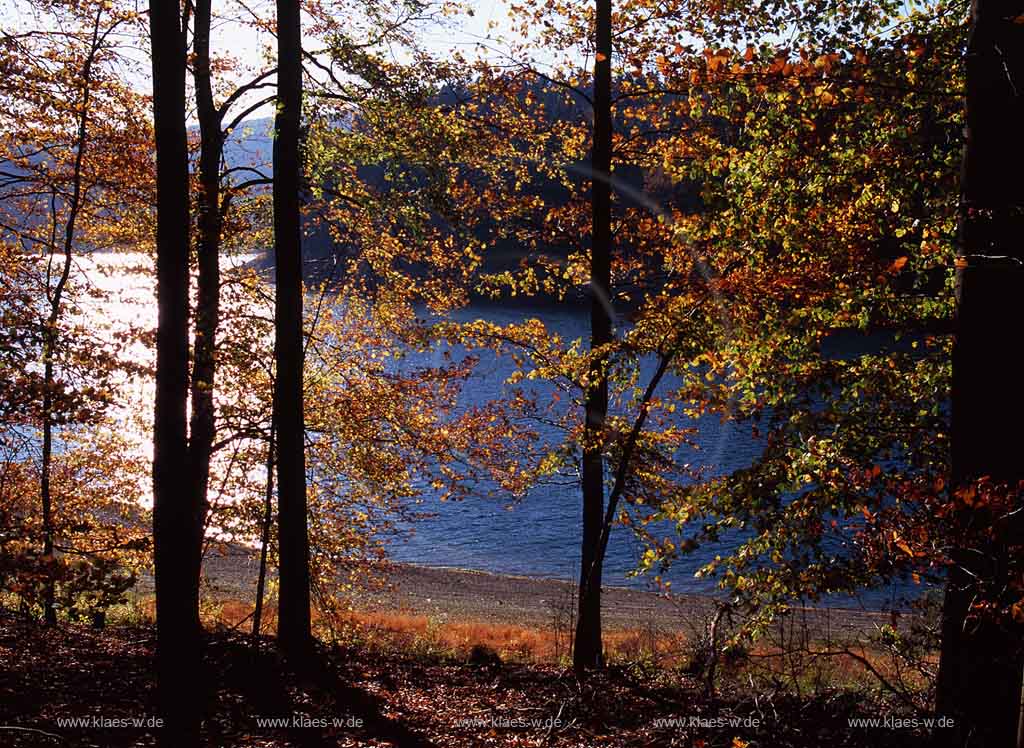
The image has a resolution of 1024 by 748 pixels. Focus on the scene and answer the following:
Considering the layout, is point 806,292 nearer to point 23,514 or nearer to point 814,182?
point 814,182

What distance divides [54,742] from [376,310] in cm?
811

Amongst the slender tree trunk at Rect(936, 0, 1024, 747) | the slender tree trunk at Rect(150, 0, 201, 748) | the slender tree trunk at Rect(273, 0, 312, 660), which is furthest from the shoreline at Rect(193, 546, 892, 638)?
the slender tree trunk at Rect(936, 0, 1024, 747)

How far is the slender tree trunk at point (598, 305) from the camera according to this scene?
11.1 meters

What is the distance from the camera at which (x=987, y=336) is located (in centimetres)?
566

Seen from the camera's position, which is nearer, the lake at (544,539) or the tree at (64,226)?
the tree at (64,226)

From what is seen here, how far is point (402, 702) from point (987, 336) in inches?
277

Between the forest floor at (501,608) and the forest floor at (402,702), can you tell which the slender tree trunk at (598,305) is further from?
the forest floor at (501,608)

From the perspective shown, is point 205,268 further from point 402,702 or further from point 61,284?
point 402,702

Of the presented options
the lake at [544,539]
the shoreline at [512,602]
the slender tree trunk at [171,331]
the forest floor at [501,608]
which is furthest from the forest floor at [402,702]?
the lake at [544,539]

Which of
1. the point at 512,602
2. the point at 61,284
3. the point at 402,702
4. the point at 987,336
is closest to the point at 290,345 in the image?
the point at 61,284

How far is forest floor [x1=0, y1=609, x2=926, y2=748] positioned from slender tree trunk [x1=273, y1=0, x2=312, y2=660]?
2.27ft

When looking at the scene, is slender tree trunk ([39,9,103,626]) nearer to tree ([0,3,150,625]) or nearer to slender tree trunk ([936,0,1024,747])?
tree ([0,3,150,625])

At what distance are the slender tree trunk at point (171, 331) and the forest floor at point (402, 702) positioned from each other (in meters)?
0.96

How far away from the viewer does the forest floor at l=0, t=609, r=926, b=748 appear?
6949mm
